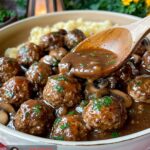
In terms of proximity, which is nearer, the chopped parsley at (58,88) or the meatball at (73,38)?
the chopped parsley at (58,88)

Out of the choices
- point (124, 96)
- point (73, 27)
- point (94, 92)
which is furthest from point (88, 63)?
point (73, 27)

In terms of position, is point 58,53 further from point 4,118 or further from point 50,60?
point 4,118

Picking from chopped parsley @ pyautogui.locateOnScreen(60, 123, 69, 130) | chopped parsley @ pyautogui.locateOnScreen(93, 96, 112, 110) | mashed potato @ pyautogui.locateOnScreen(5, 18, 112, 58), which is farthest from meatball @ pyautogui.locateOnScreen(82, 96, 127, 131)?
mashed potato @ pyautogui.locateOnScreen(5, 18, 112, 58)

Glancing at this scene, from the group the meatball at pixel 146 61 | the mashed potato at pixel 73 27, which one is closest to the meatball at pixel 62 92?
the meatball at pixel 146 61

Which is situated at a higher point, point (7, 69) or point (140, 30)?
point (140, 30)

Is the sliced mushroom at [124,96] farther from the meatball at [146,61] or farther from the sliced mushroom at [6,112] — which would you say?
the sliced mushroom at [6,112]

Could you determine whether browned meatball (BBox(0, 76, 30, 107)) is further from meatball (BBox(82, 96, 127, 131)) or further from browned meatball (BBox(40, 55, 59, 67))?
meatball (BBox(82, 96, 127, 131))
